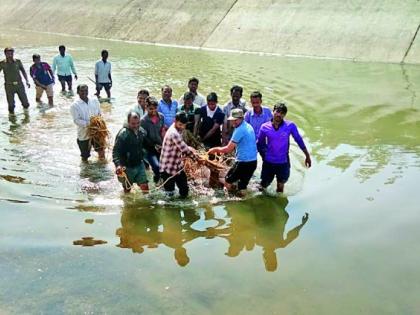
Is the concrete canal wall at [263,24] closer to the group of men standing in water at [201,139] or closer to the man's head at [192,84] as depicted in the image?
the man's head at [192,84]

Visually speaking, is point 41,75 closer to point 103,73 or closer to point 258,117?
point 103,73

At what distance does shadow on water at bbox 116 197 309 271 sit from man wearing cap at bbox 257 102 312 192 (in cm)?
54

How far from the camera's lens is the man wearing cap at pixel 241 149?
335 inches

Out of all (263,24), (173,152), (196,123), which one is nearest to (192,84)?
(196,123)

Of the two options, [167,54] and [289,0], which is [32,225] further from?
[289,0]

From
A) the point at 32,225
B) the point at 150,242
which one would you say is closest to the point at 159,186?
the point at 150,242

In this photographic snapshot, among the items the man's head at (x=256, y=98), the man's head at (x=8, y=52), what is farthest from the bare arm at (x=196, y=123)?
the man's head at (x=8, y=52)

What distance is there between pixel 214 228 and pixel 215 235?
0.80ft

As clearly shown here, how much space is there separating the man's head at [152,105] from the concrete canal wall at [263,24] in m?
18.9

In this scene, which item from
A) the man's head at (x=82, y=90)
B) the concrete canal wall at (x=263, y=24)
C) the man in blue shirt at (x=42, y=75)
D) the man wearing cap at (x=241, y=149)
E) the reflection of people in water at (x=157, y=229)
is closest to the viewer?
the reflection of people in water at (x=157, y=229)

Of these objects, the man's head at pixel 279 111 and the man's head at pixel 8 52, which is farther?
the man's head at pixel 8 52

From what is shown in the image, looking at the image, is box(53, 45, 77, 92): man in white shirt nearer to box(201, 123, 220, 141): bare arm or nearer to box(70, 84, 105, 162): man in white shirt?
box(70, 84, 105, 162): man in white shirt

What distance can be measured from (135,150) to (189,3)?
3076cm

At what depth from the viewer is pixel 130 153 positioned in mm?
8219
